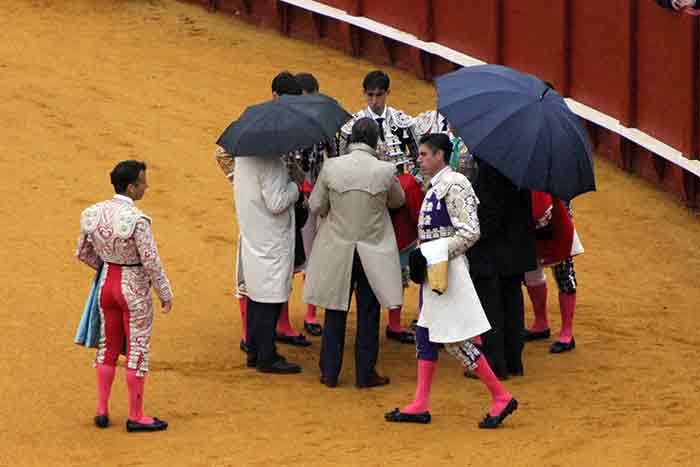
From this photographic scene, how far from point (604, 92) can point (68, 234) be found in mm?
5784

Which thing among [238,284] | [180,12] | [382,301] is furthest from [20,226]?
[180,12]

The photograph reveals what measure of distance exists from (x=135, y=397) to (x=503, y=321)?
2.46 meters

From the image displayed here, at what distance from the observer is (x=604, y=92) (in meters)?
16.8

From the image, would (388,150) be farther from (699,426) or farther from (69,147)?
(69,147)

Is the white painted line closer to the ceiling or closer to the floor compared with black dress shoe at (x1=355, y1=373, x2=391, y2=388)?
closer to the ceiling

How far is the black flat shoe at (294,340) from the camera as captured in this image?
11719mm

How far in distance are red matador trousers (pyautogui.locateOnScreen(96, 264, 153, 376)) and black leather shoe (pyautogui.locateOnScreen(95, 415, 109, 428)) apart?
307 mm

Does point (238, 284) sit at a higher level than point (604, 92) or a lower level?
lower

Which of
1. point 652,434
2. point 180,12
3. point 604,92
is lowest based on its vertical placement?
point 652,434

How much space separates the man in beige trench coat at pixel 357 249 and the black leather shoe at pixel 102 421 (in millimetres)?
1576

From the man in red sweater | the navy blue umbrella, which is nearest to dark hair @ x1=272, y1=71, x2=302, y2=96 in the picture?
the man in red sweater

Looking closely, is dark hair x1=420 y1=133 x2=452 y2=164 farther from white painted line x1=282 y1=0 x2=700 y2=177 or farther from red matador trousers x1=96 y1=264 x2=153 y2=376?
white painted line x1=282 y1=0 x2=700 y2=177

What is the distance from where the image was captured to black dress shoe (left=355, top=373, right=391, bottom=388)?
35.4 ft

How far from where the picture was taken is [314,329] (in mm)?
12008
